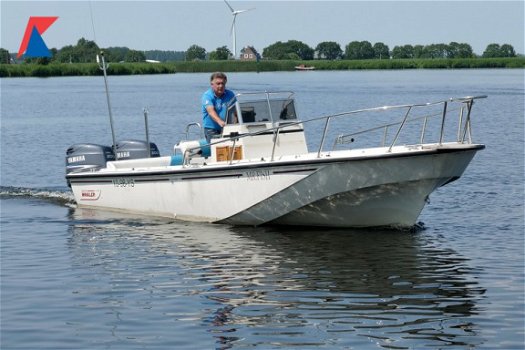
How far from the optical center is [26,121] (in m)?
45.6

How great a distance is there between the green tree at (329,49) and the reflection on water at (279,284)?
6698 inches

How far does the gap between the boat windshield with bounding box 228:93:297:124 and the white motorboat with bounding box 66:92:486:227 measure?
0.02m

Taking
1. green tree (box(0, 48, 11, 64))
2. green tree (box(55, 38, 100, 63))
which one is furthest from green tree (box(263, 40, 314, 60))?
green tree (box(0, 48, 11, 64))

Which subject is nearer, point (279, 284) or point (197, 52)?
point (279, 284)

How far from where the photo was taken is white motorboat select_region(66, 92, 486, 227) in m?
15.0

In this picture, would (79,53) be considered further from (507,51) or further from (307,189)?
(307,189)

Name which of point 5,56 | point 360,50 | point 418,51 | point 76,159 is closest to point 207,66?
point 5,56

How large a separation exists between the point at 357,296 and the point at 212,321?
6.65 feet

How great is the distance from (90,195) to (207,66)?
331 ft

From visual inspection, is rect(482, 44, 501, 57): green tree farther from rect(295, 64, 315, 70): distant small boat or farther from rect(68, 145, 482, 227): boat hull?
rect(68, 145, 482, 227): boat hull

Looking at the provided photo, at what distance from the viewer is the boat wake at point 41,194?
20266mm

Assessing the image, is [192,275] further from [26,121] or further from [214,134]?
[26,121]

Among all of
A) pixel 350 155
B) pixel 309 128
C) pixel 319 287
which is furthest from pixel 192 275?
pixel 309 128

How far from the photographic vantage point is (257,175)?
15.8 m
